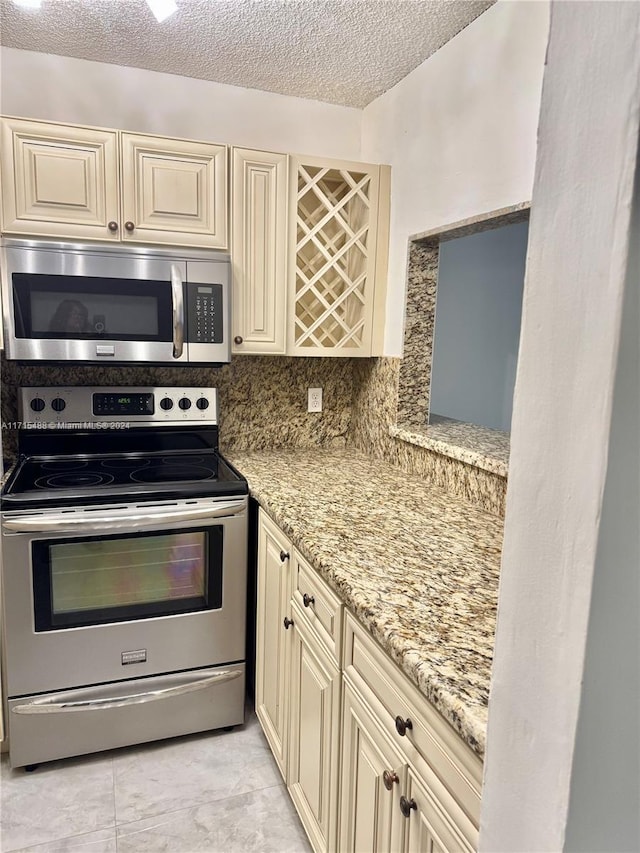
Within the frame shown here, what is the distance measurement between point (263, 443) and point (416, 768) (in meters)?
1.76

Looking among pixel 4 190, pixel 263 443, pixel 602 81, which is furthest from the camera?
pixel 263 443

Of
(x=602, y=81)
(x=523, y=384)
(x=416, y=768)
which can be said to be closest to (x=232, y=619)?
(x=416, y=768)

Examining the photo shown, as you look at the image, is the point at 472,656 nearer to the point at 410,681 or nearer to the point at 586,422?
the point at 410,681

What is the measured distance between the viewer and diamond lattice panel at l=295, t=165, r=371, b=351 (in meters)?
2.33

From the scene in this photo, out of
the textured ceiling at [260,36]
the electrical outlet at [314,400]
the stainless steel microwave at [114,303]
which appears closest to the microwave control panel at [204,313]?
the stainless steel microwave at [114,303]

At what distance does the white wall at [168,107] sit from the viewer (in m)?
2.16

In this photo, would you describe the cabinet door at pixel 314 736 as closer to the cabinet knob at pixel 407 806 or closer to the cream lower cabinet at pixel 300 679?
the cream lower cabinet at pixel 300 679

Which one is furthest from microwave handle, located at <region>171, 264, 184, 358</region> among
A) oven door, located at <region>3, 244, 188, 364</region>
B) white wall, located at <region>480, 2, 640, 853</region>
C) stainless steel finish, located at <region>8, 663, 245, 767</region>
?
white wall, located at <region>480, 2, 640, 853</region>

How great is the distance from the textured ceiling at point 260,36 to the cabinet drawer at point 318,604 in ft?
5.48

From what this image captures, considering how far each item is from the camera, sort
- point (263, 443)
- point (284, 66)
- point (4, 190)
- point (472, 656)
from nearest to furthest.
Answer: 1. point (472, 656)
2. point (4, 190)
3. point (284, 66)
4. point (263, 443)

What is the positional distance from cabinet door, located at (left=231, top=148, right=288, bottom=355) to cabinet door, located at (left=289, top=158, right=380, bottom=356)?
55 millimetres

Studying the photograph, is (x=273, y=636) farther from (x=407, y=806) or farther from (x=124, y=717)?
(x=407, y=806)

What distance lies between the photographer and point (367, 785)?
1.20 m

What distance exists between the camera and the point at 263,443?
263cm
